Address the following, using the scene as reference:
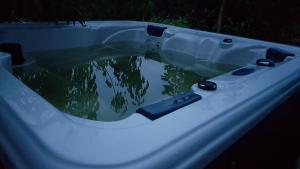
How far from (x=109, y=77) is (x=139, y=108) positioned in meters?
1.33

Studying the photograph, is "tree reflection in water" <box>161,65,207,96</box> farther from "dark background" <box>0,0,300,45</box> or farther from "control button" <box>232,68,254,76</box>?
"dark background" <box>0,0,300,45</box>

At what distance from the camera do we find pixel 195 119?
2.25 feet

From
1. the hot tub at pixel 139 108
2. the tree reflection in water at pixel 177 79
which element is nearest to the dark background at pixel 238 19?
the hot tub at pixel 139 108

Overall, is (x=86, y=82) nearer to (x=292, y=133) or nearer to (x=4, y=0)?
(x=4, y=0)

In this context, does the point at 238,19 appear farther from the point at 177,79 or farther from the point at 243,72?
the point at 243,72

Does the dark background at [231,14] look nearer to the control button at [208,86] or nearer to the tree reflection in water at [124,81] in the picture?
the tree reflection in water at [124,81]

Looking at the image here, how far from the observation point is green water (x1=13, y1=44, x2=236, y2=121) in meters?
1.60

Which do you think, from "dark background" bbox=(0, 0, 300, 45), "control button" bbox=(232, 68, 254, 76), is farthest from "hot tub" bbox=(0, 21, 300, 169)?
"dark background" bbox=(0, 0, 300, 45)

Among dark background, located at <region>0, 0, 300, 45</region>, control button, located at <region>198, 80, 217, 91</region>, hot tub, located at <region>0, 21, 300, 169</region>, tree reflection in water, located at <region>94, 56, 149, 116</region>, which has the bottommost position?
tree reflection in water, located at <region>94, 56, 149, 116</region>

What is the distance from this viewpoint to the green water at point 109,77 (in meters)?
1.60

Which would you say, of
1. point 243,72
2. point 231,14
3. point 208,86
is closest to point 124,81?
point 243,72

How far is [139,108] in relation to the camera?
0.77 meters

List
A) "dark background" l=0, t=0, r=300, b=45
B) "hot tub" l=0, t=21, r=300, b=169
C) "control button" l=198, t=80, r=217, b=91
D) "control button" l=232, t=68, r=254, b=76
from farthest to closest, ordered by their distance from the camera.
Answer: "dark background" l=0, t=0, r=300, b=45 < "control button" l=232, t=68, r=254, b=76 < "control button" l=198, t=80, r=217, b=91 < "hot tub" l=0, t=21, r=300, b=169

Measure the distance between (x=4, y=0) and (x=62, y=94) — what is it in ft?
2.63
